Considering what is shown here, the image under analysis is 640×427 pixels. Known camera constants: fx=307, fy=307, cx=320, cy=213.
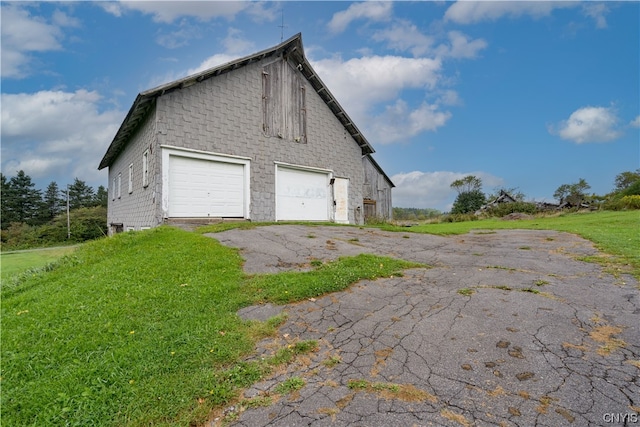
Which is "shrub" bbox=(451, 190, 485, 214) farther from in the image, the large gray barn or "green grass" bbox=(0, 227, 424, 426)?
"green grass" bbox=(0, 227, 424, 426)

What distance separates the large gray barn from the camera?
10531 mm

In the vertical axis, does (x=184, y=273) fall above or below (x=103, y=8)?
below

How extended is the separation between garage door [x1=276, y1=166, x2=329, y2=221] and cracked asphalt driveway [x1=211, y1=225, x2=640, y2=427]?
29.7ft

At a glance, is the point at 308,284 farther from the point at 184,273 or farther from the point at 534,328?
the point at 534,328

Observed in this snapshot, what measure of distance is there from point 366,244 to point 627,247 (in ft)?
18.9

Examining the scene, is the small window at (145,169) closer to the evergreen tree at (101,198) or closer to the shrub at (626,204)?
the shrub at (626,204)

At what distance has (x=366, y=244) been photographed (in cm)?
795

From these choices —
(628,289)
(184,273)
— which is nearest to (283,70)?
(184,273)

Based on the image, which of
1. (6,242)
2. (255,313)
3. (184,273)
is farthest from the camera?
(6,242)

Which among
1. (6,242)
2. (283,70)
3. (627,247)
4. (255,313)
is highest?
(283,70)

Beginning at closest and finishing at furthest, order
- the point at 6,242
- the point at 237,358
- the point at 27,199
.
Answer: the point at 237,358
the point at 6,242
the point at 27,199

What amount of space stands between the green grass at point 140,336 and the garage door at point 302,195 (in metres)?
7.81

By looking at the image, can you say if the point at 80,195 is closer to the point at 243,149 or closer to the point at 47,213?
the point at 47,213

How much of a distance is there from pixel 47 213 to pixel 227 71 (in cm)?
5351
